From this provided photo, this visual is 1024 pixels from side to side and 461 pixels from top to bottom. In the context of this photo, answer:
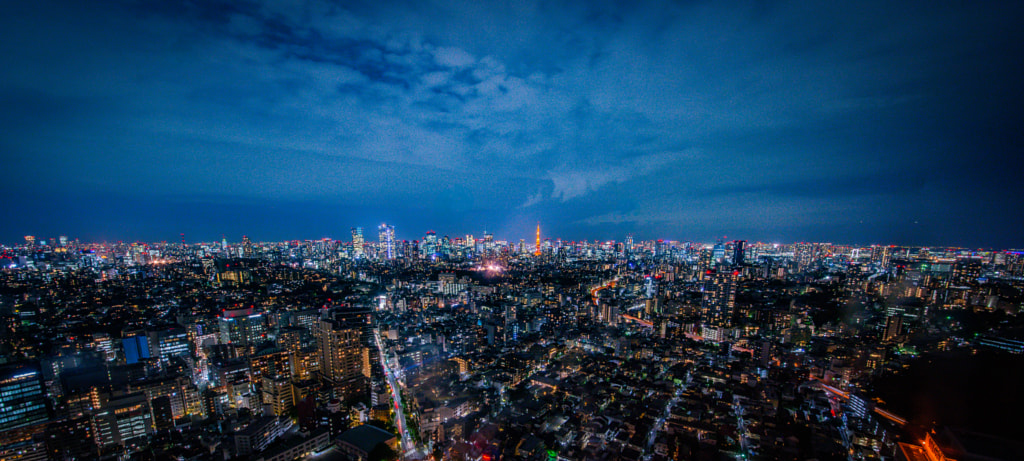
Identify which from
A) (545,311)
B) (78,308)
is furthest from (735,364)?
(78,308)

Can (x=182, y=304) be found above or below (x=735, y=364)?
above

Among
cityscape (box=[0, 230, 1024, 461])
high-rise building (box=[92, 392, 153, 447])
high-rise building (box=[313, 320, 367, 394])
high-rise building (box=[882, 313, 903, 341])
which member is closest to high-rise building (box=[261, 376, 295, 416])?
cityscape (box=[0, 230, 1024, 461])

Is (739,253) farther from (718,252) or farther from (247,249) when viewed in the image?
(247,249)

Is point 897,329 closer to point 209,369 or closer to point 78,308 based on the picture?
point 209,369

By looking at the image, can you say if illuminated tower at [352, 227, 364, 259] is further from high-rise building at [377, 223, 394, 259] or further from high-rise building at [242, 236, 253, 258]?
high-rise building at [242, 236, 253, 258]

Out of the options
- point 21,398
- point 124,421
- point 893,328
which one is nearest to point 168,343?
point 21,398
